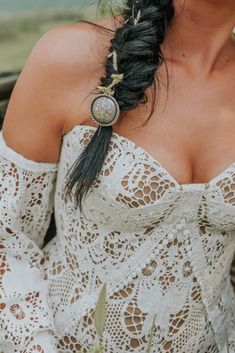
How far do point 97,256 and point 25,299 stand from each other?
182 mm

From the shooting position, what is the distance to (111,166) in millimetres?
1504

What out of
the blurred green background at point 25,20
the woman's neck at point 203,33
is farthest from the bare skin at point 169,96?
the blurred green background at point 25,20

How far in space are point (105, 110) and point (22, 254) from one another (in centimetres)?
39

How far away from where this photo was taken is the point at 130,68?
151cm

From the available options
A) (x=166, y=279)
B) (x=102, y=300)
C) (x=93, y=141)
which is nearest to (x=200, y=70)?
(x=93, y=141)

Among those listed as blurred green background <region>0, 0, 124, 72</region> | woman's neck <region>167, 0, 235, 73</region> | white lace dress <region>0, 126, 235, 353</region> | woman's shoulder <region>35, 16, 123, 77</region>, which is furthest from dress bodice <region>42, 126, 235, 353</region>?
blurred green background <region>0, 0, 124, 72</region>

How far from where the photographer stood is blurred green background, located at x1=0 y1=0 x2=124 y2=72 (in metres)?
3.95

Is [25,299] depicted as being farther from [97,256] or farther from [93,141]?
[93,141]

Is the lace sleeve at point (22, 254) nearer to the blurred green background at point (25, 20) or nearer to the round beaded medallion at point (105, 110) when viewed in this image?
the round beaded medallion at point (105, 110)

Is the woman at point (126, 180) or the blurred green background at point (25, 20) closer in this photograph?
the woman at point (126, 180)

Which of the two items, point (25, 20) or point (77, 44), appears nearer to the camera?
point (77, 44)

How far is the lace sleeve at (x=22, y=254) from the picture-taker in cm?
160

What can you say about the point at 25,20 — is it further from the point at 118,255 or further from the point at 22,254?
the point at 118,255

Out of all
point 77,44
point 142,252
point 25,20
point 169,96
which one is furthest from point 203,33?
point 25,20
